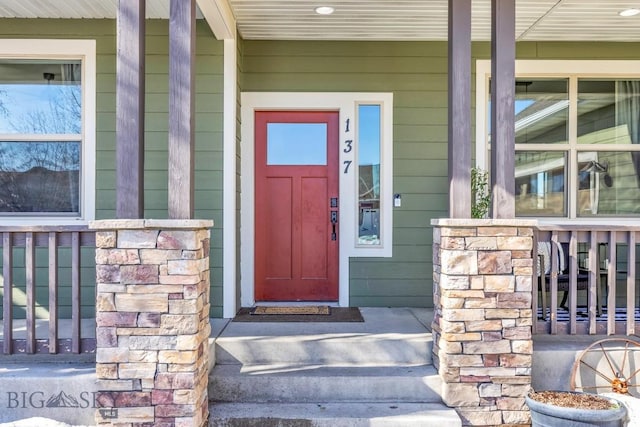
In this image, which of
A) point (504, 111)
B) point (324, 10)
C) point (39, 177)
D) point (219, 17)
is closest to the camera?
point (504, 111)

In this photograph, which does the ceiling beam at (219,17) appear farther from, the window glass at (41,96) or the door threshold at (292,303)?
the door threshold at (292,303)

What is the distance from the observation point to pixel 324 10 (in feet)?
12.2

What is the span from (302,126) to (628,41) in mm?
3140

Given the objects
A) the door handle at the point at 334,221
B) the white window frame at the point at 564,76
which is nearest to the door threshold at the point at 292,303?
the door handle at the point at 334,221

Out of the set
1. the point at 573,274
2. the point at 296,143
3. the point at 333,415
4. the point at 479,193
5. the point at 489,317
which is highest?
the point at 296,143

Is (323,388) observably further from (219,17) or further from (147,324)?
(219,17)

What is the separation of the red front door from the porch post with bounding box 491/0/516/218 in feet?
6.12

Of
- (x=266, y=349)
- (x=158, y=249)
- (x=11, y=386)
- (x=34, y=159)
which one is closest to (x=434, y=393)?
(x=266, y=349)

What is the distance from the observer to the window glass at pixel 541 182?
4.36 metres

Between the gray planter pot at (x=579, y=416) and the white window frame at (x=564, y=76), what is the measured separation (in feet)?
7.79

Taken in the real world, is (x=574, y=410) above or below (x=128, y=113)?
below

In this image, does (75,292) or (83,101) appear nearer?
(75,292)

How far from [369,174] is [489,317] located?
2.02 meters

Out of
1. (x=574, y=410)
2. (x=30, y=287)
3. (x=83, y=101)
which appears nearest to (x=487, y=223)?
(x=574, y=410)
